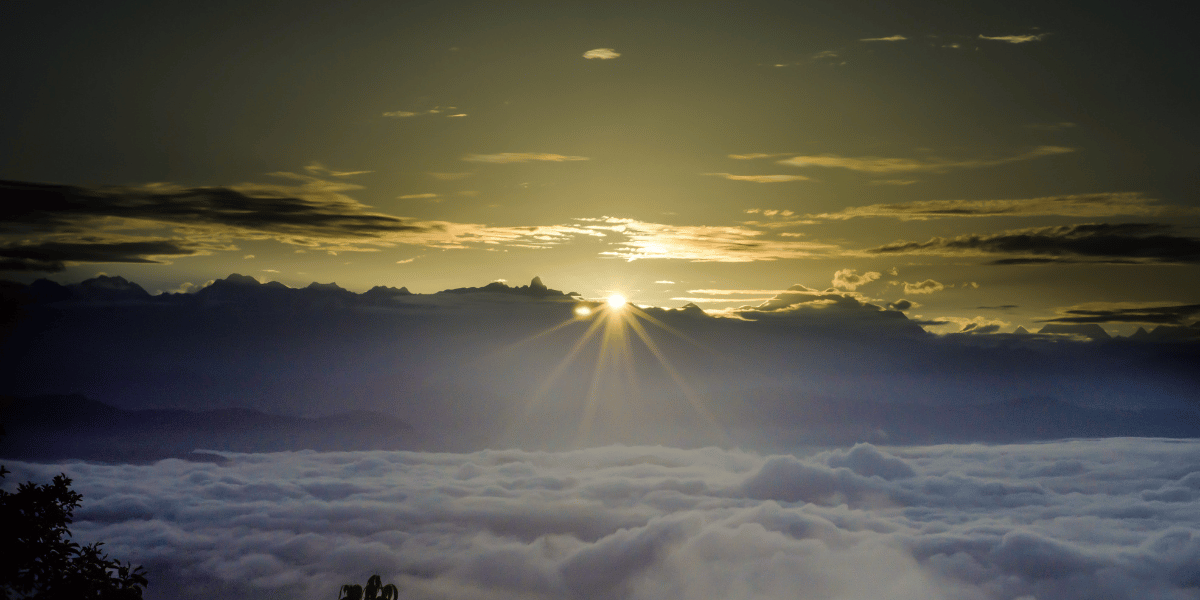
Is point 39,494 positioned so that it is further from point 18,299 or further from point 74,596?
point 18,299

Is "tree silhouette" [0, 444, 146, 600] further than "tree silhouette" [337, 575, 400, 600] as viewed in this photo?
No

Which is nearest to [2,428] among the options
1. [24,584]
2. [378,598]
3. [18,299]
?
[18,299]

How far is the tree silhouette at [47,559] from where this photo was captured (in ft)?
53.0

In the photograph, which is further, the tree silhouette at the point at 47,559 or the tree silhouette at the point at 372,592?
the tree silhouette at the point at 372,592

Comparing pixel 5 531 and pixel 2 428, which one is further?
pixel 5 531

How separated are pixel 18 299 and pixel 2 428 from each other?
2701 mm

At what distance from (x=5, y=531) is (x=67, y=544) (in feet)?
4.31

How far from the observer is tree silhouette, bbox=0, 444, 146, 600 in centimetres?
1614

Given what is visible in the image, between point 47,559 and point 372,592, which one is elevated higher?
point 47,559

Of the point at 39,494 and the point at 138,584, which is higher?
the point at 39,494

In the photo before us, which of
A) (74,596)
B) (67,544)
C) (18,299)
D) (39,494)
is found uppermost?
(18,299)

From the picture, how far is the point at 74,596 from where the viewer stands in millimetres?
16016

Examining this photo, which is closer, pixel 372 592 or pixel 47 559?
pixel 47 559

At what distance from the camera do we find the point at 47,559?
16594 mm
